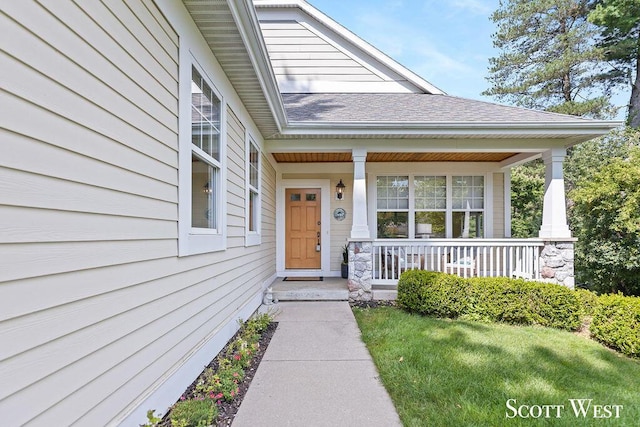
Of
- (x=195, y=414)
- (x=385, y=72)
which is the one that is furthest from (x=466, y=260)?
(x=195, y=414)

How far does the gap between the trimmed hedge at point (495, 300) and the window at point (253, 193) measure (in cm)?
261

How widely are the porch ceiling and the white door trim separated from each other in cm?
51

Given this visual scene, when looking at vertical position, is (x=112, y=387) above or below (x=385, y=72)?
below

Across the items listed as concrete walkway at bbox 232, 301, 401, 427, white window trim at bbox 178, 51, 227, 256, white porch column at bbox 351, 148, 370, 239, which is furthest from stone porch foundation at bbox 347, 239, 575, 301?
white window trim at bbox 178, 51, 227, 256

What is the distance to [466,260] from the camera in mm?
6590

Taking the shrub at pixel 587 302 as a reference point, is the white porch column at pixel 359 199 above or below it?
above

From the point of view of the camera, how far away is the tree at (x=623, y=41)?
11.7m

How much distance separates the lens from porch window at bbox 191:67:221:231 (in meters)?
2.94

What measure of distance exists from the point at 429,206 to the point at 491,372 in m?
5.12

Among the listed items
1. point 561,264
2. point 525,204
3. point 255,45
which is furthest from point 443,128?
point 525,204

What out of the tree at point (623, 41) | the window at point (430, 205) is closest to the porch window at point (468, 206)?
the window at point (430, 205)

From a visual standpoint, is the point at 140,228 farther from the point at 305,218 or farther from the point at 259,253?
the point at 305,218

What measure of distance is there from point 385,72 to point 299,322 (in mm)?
6323

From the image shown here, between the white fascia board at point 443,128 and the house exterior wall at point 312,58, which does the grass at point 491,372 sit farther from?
the house exterior wall at point 312,58
